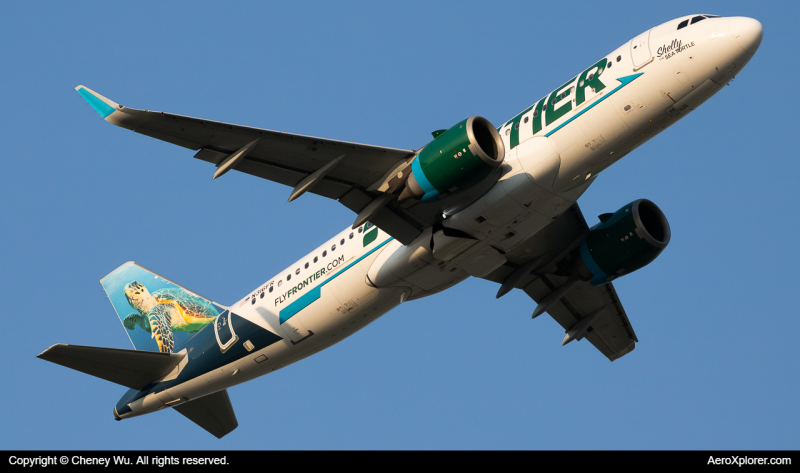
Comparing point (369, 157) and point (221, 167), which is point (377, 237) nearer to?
point (369, 157)

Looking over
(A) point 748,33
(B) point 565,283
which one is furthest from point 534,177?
(B) point 565,283

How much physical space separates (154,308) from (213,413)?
576 cm

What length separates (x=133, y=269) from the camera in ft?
124

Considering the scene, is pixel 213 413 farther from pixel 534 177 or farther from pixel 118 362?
pixel 534 177

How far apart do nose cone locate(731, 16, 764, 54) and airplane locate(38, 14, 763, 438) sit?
4 centimetres

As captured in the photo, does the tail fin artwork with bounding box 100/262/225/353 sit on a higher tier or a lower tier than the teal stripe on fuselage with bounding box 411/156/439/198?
higher

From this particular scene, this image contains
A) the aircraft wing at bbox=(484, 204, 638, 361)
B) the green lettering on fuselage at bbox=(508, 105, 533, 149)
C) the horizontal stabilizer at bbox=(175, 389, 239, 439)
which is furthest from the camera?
the horizontal stabilizer at bbox=(175, 389, 239, 439)

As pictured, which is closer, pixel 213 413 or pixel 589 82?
pixel 589 82

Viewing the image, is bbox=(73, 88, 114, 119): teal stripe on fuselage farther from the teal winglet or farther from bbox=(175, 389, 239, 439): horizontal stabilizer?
bbox=(175, 389, 239, 439): horizontal stabilizer

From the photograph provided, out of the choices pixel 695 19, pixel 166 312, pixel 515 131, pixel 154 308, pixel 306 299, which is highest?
pixel 154 308

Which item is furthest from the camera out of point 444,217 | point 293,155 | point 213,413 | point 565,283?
point 213,413

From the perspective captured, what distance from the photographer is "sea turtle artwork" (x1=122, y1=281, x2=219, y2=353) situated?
3453 cm

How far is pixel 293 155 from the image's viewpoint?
81.8 ft

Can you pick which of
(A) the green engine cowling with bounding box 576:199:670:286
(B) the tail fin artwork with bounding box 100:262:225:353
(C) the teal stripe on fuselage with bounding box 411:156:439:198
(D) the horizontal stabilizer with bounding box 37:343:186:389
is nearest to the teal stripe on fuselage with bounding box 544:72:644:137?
(C) the teal stripe on fuselage with bounding box 411:156:439:198
